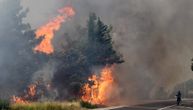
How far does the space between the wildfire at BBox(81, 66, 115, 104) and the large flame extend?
22.7 ft

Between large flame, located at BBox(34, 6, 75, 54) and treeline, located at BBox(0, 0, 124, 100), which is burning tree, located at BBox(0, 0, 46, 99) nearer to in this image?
treeline, located at BBox(0, 0, 124, 100)

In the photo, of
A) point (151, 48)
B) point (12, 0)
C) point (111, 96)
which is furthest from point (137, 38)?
point (12, 0)

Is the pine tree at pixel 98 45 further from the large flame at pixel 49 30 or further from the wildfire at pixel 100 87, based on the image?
the large flame at pixel 49 30

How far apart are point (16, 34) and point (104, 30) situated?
17.0m

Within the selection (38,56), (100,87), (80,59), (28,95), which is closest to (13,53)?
(38,56)

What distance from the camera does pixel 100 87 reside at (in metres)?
59.9

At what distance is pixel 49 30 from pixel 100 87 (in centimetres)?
1116

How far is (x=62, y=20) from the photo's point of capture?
2601 inches

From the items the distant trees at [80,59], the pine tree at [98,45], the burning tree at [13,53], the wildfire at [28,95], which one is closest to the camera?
the burning tree at [13,53]

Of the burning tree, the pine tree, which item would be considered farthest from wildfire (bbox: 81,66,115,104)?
the burning tree

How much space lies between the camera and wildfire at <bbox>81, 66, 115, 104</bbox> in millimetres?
53625

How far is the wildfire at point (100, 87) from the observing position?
5362 centimetres

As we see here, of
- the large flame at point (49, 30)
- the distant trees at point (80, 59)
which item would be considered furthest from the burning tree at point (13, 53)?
the large flame at point (49, 30)

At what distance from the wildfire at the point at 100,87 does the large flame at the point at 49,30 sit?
693cm
